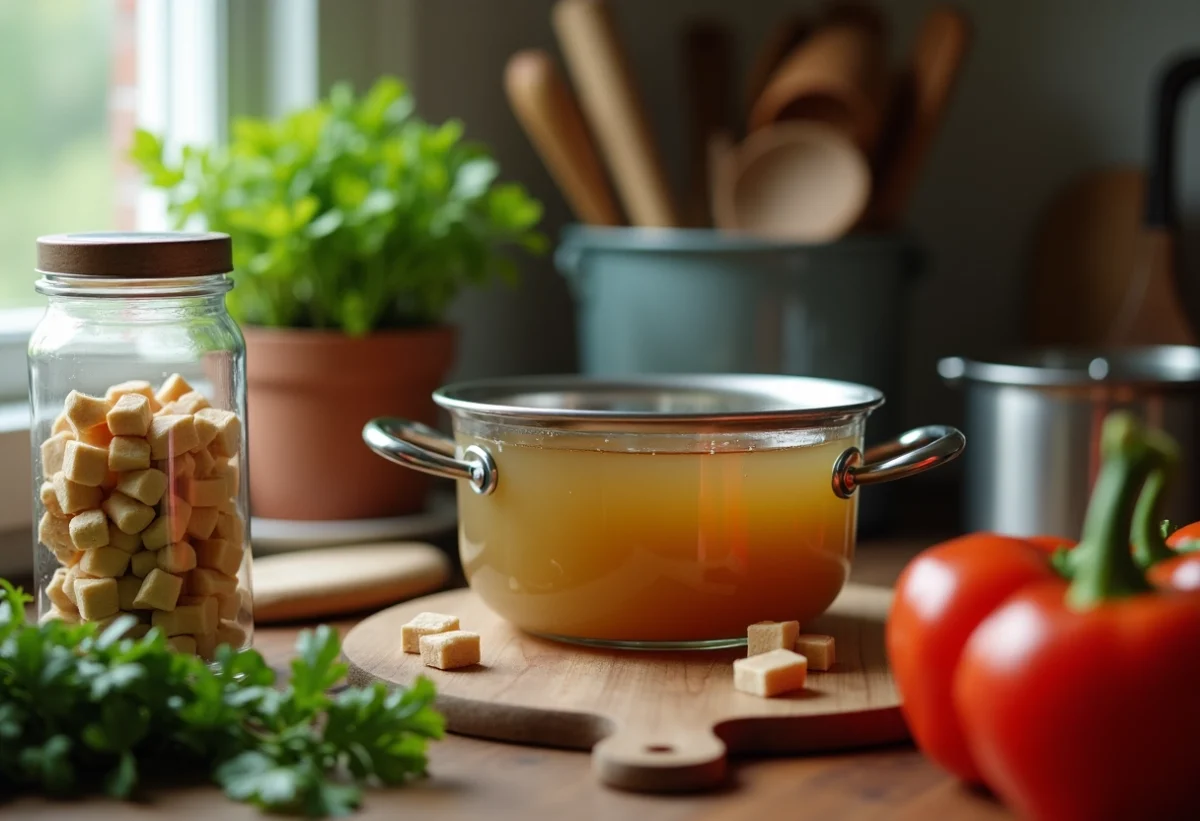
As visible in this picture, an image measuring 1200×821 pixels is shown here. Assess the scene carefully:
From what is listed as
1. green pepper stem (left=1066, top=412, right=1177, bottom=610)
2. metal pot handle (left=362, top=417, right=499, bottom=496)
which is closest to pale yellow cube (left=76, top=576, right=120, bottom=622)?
metal pot handle (left=362, top=417, right=499, bottom=496)

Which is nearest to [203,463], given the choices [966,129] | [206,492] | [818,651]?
[206,492]

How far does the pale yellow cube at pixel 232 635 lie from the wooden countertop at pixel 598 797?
18cm

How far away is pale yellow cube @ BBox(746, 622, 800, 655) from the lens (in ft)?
3.17

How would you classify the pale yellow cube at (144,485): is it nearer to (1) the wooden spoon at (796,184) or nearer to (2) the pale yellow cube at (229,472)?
(2) the pale yellow cube at (229,472)

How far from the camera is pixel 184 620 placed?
932mm

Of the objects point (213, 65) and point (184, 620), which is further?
point (213, 65)

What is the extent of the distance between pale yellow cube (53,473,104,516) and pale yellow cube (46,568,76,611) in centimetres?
5

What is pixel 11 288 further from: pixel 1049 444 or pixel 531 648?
pixel 1049 444

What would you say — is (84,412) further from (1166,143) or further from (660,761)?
(1166,143)

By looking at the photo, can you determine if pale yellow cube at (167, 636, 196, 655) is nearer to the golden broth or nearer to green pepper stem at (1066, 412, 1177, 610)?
the golden broth

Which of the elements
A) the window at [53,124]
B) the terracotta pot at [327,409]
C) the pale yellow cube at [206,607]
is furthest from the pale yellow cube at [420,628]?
the window at [53,124]

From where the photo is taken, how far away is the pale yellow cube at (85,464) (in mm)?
902

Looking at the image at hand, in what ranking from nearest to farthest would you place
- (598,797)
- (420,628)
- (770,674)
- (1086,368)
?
(598,797)
(770,674)
(420,628)
(1086,368)

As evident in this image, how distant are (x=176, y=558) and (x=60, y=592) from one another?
8 centimetres
